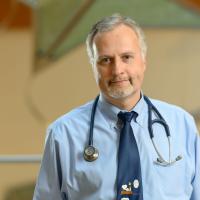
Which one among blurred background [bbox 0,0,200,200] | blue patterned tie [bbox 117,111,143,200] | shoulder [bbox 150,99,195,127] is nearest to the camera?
blue patterned tie [bbox 117,111,143,200]

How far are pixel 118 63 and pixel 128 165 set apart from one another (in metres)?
0.25

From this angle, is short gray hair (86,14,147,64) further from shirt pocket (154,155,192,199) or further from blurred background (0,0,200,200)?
blurred background (0,0,200,200)

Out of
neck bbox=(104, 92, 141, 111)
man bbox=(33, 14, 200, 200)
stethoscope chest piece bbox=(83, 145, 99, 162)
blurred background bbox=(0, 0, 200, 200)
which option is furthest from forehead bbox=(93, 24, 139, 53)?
blurred background bbox=(0, 0, 200, 200)

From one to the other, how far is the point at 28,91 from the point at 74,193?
2140mm

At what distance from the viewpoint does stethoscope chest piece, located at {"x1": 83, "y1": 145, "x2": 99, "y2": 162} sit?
3.76 feet

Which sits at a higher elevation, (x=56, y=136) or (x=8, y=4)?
(x=8, y=4)

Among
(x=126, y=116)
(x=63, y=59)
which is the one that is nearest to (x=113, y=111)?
(x=126, y=116)

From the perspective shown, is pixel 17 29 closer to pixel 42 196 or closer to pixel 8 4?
pixel 8 4

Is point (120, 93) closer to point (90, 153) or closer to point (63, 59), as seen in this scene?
point (90, 153)

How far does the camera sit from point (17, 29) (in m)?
3.03

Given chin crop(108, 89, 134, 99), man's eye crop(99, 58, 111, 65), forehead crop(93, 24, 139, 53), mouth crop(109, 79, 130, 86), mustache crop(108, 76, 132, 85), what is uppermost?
forehead crop(93, 24, 139, 53)

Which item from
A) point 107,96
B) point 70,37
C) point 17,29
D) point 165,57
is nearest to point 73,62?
point 70,37

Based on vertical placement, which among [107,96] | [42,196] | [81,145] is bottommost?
[42,196]

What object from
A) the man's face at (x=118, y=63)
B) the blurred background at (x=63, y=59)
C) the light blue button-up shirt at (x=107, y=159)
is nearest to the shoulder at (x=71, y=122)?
the light blue button-up shirt at (x=107, y=159)
